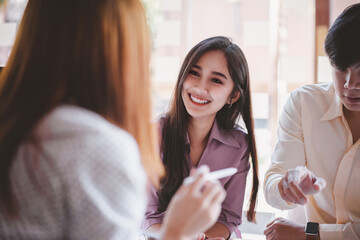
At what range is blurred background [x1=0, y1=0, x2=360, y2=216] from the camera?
2741mm

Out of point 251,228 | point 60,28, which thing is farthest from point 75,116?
point 251,228

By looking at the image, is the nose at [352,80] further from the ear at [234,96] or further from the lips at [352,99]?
the ear at [234,96]

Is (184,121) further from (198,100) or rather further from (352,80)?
(352,80)

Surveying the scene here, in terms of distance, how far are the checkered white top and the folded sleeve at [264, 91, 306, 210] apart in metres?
0.95

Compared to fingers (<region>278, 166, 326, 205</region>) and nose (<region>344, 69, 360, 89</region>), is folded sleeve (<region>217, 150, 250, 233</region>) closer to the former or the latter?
fingers (<region>278, 166, 326, 205</region>)

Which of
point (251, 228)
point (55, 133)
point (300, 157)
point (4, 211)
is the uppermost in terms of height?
point (55, 133)

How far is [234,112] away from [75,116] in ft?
4.16

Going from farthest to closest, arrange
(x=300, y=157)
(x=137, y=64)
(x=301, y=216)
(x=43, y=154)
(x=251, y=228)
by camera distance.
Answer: (x=251, y=228), (x=301, y=216), (x=300, y=157), (x=137, y=64), (x=43, y=154)

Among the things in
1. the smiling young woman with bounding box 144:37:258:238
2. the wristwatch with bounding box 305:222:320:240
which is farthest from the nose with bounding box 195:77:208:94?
the wristwatch with bounding box 305:222:320:240

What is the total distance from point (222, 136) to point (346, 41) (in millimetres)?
665

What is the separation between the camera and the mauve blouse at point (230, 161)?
69.4 inches

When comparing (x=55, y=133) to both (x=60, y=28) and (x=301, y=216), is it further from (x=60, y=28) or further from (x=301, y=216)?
(x=301, y=216)

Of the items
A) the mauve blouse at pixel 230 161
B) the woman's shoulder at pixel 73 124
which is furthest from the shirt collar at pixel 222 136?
Result: the woman's shoulder at pixel 73 124

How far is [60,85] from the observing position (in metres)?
0.75
